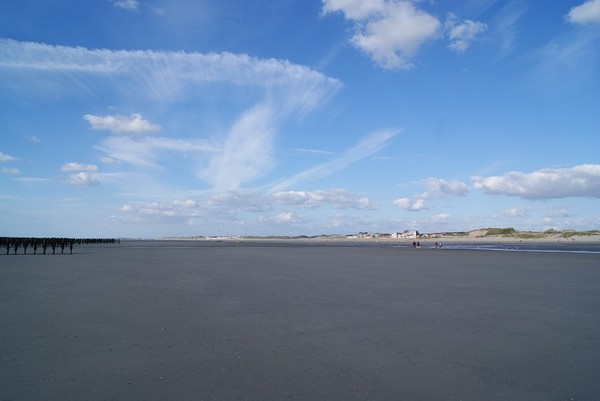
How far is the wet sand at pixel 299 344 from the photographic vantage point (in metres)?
5.18

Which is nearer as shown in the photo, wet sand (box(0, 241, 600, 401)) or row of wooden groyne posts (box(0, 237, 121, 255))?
wet sand (box(0, 241, 600, 401))

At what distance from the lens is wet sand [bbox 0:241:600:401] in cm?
518

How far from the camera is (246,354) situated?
6586mm

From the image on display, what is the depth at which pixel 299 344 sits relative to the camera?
7.18 metres

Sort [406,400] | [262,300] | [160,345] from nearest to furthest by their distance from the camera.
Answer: [406,400] < [160,345] < [262,300]

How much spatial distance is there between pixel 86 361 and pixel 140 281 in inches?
399

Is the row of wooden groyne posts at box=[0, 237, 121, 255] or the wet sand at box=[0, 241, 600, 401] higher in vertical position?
the row of wooden groyne posts at box=[0, 237, 121, 255]

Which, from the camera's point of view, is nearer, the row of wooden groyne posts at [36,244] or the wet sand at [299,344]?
the wet sand at [299,344]

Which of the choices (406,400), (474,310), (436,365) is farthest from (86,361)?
(474,310)

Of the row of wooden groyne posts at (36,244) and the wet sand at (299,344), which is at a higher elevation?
the row of wooden groyne posts at (36,244)

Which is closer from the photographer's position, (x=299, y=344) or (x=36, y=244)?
(x=299, y=344)

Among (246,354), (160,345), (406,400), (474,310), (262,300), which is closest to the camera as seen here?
(406,400)

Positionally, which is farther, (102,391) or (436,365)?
(436,365)

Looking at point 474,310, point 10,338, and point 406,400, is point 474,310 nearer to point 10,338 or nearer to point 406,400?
point 406,400
